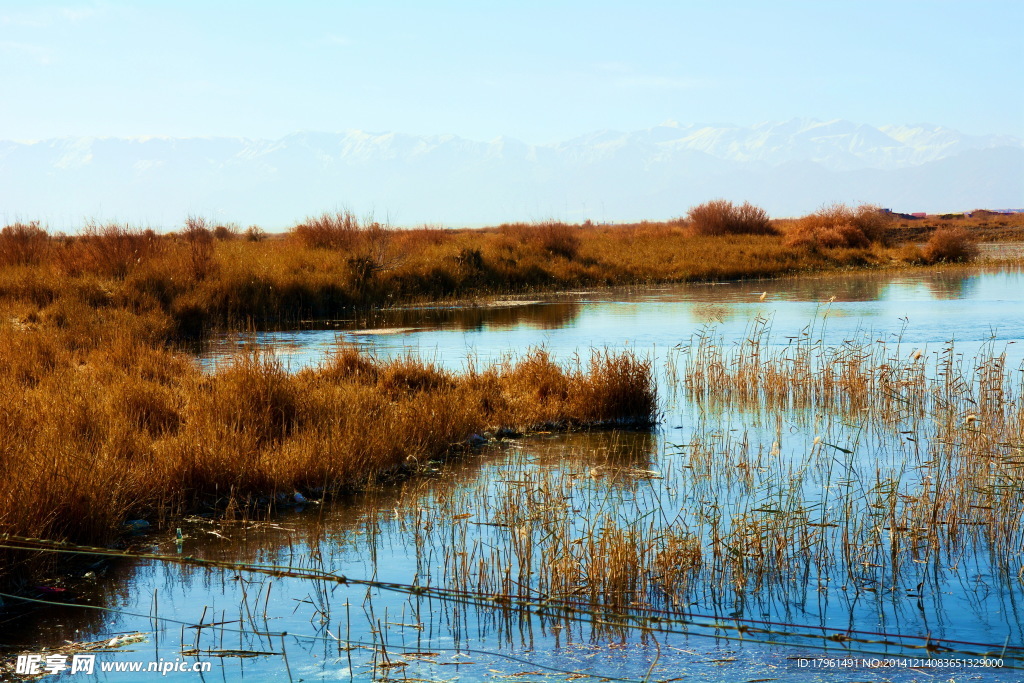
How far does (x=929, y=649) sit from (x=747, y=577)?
49.6 inches

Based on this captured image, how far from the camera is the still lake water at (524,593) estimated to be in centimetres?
496

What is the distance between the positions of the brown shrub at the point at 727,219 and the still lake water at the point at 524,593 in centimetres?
4259

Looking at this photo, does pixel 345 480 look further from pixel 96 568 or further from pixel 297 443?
pixel 96 568

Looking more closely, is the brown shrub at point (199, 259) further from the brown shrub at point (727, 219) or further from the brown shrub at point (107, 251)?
the brown shrub at point (727, 219)

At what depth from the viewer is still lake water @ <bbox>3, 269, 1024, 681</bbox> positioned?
496cm

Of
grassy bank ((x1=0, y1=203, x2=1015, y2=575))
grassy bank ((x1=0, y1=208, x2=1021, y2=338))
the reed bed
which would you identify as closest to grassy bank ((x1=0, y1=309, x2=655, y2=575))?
grassy bank ((x1=0, y1=203, x2=1015, y2=575))

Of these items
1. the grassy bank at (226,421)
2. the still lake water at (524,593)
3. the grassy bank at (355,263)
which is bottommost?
the still lake water at (524,593)

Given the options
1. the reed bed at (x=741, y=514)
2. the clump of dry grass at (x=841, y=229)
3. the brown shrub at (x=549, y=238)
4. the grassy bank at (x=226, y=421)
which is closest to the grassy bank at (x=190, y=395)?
the grassy bank at (x=226, y=421)

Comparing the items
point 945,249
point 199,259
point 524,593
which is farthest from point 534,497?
point 945,249

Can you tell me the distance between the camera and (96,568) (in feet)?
21.3

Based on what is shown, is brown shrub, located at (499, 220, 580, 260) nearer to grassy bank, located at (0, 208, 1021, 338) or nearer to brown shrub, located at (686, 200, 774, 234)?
grassy bank, located at (0, 208, 1021, 338)

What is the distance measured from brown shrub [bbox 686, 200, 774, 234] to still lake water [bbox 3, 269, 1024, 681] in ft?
140

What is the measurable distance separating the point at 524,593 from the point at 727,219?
1922 inches

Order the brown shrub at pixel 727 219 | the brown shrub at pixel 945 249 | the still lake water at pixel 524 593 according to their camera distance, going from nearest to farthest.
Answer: the still lake water at pixel 524 593
the brown shrub at pixel 945 249
the brown shrub at pixel 727 219
